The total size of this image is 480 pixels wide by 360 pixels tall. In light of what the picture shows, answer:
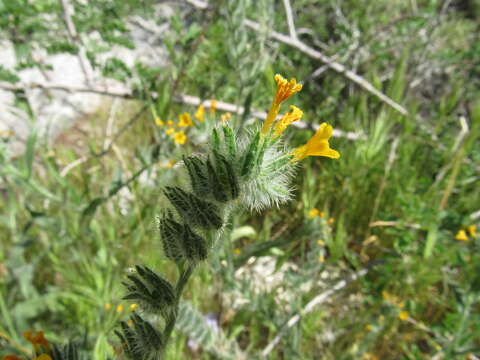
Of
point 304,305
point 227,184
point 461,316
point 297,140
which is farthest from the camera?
point 297,140

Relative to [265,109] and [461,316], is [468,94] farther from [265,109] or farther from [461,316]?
[461,316]

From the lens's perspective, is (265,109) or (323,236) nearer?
(323,236)

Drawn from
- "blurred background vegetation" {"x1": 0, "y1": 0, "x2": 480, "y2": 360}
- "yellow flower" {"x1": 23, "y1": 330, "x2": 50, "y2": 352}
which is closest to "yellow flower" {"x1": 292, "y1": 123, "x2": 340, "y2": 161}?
"yellow flower" {"x1": 23, "y1": 330, "x2": 50, "y2": 352}

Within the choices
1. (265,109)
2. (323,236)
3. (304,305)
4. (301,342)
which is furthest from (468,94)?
(301,342)

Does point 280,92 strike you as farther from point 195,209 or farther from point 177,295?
point 177,295

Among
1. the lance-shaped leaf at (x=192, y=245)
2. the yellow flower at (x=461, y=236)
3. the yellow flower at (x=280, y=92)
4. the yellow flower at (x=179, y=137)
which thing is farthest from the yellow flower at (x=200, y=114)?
the yellow flower at (x=461, y=236)

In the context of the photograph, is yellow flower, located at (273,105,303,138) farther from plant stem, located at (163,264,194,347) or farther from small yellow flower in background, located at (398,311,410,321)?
small yellow flower in background, located at (398,311,410,321)

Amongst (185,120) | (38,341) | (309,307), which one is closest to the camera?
(38,341)

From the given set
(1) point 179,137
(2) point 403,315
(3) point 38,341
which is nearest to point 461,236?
(2) point 403,315

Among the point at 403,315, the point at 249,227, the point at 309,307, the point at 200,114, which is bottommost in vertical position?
the point at 403,315
